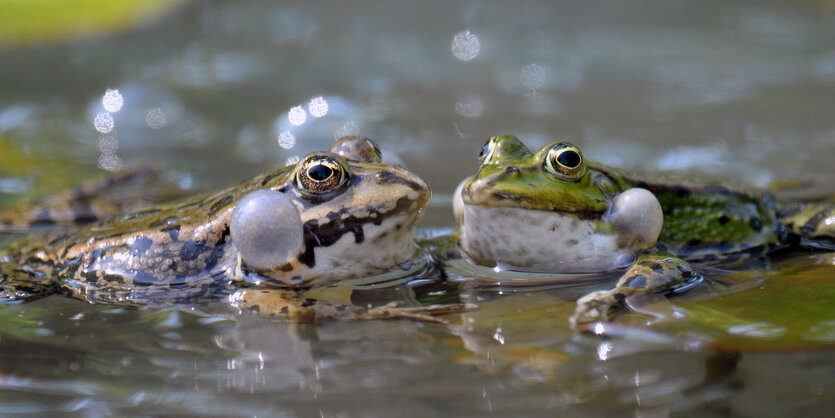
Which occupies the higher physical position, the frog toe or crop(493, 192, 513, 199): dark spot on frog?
crop(493, 192, 513, 199): dark spot on frog

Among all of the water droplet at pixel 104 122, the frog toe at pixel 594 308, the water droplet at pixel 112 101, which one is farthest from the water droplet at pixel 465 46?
the frog toe at pixel 594 308

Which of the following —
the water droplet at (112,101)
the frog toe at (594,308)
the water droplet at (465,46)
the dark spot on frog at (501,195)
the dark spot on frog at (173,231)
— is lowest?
the frog toe at (594,308)

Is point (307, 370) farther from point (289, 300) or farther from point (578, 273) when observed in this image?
point (578, 273)

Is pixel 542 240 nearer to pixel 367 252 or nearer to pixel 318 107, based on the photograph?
pixel 367 252

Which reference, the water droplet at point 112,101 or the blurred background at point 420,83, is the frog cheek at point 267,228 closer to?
the blurred background at point 420,83

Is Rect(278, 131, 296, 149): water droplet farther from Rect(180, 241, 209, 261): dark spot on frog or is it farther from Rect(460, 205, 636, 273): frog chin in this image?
Rect(460, 205, 636, 273): frog chin

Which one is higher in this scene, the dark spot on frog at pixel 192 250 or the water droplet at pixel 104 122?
the water droplet at pixel 104 122

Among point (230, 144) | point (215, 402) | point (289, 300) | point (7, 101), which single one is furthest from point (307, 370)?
point (7, 101)

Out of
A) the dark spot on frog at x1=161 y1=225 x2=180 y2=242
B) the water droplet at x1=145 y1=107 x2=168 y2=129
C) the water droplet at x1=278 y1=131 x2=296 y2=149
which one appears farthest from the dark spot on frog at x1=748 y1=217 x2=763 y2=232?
the water droplet at x1=145 y1=107 x2=168 y2=129
